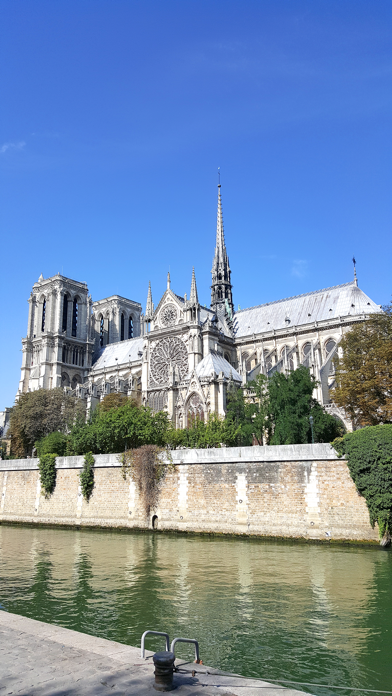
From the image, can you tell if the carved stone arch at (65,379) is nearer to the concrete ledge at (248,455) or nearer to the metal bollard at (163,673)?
the concrete ledge at (248,455)

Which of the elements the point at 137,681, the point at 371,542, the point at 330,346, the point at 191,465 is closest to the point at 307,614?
the point at 137,681

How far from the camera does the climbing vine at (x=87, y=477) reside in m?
29.5

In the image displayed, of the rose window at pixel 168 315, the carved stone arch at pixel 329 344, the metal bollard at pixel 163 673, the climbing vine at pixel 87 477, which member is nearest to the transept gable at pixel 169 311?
the rose window at pixel 168 315

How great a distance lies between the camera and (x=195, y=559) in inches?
722

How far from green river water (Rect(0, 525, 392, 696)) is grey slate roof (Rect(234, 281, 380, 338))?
37239 millimetres

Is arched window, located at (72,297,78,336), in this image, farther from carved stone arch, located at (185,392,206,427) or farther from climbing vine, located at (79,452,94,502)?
climbing vine, located at (79,452,94,502)

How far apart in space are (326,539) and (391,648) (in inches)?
471

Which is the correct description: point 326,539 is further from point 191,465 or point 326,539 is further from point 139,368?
point 139,368

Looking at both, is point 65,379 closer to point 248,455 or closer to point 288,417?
point 288,417

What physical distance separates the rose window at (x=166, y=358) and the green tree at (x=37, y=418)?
11159mm

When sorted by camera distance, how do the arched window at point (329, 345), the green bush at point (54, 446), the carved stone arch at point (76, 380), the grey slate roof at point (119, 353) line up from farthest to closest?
the carved stone arch at point (76, 380), the grey slate roof at point (119, 353), the arched window at point (329, 345), the green bush at point (54, 446)

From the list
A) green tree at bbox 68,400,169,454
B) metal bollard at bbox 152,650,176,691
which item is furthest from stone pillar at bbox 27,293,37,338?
metal bollard at bbox 152,650,176,691

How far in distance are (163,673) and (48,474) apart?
28.3 m

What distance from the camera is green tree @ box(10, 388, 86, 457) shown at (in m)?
46.9
